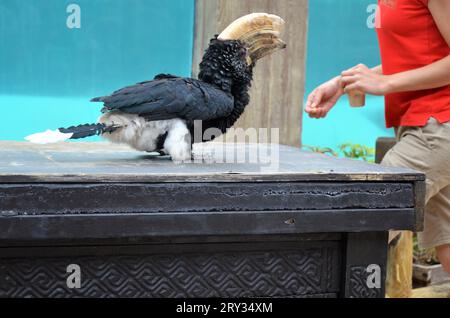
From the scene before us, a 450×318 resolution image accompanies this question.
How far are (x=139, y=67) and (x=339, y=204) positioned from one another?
8.71ft

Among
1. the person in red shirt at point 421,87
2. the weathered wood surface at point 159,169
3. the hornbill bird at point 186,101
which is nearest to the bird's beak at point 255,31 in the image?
the hornbill bird at point 186,101

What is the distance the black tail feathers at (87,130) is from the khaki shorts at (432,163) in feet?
2.93

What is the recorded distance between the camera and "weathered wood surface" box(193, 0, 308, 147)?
3107mm

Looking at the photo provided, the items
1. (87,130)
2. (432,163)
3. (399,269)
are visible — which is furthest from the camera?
(399,269)

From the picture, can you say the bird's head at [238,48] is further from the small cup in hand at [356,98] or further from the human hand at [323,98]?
the human hand at [323,98]

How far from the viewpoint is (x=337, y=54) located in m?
5.04

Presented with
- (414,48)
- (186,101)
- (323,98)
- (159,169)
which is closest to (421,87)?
(414,48)

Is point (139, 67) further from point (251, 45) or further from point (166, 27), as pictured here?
point (251, 45)

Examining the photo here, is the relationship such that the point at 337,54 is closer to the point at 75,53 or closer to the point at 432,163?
the point at 75,53

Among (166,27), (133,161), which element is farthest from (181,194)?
(166,27)

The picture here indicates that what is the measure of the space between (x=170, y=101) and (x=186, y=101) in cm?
4

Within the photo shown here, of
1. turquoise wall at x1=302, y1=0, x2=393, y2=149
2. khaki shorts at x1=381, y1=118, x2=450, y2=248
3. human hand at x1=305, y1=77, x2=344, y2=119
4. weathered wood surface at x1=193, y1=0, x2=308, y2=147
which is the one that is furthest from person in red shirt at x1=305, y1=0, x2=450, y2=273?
turquoise wall at x1=302, y1=0, x2=393, y2=149

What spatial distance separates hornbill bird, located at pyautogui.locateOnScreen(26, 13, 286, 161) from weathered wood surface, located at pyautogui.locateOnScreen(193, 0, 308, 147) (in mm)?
1289

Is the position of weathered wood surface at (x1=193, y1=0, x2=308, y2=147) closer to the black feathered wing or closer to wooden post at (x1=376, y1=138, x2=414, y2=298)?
wooden post at (x1=376, y1=138, x2=414, y2=298)
